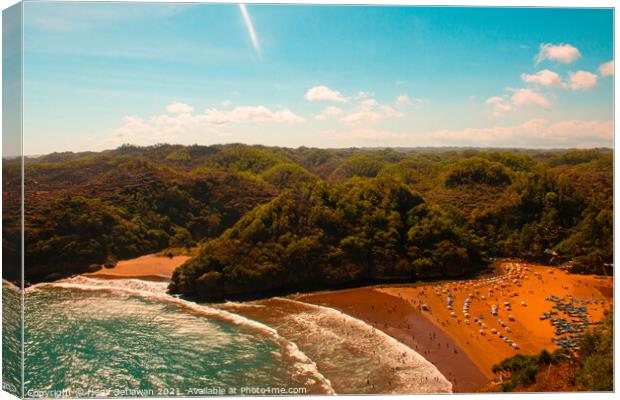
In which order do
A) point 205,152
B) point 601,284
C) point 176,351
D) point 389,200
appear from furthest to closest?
1. point 205,152
2. point 389,200
3. point 601,284
4. point 176,351

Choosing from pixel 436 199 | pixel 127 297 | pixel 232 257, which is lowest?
pixel 127 297

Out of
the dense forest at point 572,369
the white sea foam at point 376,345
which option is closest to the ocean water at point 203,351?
the white sea foam at point 376,345

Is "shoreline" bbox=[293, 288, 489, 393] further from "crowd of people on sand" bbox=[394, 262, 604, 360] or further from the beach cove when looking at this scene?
"crowd of people on sand" bbox=[394, 262, 604, 360]

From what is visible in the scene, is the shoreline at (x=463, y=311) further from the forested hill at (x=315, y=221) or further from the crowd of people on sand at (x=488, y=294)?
the forested hill at (x=315, y=221)

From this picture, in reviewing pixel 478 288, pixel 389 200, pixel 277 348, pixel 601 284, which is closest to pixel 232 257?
pixel 277 348

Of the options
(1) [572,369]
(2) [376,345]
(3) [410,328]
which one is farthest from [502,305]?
(1) [572,369]

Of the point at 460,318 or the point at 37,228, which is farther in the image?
the point at 37,228

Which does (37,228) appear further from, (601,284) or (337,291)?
(601,284)
